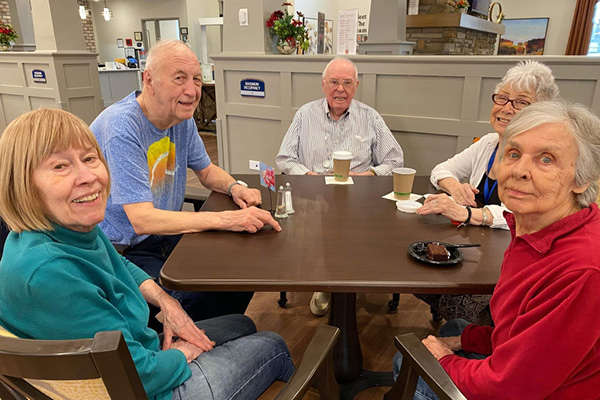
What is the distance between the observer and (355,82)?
2523 millimetres

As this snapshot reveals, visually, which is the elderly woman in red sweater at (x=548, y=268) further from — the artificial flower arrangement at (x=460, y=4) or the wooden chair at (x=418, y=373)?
the artificial flower arrangement at (x=460, y=4)

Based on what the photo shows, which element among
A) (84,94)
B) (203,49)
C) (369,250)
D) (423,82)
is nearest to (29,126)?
(369,250)

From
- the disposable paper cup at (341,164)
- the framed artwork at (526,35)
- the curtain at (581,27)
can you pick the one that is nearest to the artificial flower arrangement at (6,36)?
the disposable paper cup at (341,164)

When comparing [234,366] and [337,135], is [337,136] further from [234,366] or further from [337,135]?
[234,366]

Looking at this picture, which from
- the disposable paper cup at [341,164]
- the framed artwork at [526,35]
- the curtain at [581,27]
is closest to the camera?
the disposable paper cup at [341,164]

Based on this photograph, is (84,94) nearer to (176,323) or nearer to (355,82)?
(355,82)

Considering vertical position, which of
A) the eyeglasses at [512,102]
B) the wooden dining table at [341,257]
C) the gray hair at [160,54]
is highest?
the gray hair at [160,54]

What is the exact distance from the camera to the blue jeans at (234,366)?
103cm

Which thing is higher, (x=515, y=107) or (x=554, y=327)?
(x=515, y=107)

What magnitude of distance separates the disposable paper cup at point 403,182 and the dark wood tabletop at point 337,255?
0.31 ft

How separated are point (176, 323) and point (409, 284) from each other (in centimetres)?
70

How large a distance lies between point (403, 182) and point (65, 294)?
131 cm

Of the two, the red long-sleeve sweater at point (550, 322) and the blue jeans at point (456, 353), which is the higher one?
the red long-sleeve sweater at point (550, 322)

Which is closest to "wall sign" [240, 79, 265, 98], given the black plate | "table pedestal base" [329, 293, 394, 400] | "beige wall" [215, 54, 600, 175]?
"beige wall" [215, 54, 600, 175]
